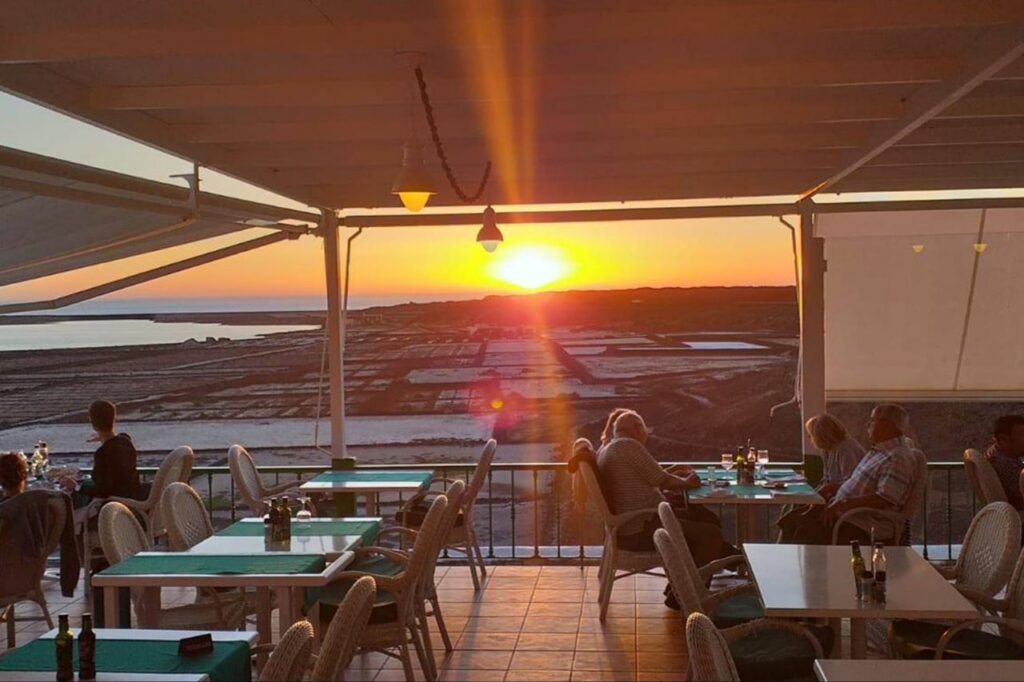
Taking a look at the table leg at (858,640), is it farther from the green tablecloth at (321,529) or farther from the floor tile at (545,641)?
the green tablecloth at (321,529)

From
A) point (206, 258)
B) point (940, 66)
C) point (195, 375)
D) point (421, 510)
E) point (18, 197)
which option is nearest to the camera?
point (940, 66)

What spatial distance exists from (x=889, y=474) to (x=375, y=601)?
3.06m

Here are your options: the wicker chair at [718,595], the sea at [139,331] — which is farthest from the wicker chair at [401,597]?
the sea at [139,331]

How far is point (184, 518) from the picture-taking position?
560 cm

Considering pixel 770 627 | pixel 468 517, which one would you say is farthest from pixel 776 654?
pixel 468 517

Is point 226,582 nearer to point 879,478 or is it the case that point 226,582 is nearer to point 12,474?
point 12,474

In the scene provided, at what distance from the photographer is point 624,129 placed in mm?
6141

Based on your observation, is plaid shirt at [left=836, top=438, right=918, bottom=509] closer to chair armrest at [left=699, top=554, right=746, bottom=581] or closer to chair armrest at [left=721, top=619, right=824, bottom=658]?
chair armrest at [left=699, top=554, right=746, bottom=581]

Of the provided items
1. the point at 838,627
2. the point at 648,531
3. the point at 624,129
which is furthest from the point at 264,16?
the point at 648,531

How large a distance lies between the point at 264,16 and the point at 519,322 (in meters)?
38.5

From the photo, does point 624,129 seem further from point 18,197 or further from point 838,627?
point 18,197

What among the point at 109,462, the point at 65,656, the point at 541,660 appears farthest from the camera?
the point at 109,462

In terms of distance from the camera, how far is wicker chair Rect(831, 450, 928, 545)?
630 centimetres

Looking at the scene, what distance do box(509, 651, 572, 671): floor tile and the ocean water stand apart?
28712 millimetres
